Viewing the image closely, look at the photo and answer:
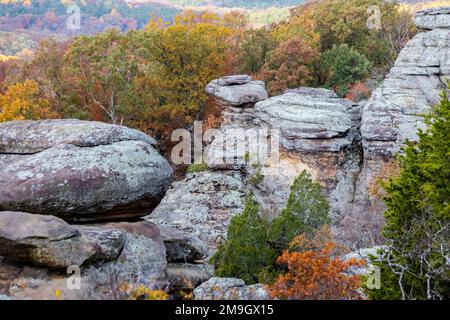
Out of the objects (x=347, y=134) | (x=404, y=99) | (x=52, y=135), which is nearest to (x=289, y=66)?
(x=347, y=134)

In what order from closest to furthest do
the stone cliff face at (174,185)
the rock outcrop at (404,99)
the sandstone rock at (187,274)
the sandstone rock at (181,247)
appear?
the stone cliff face at (174,185)
the sandstone rock at (187,274)
the sandstone rock at (181,247)
the rock outcrop at (404,99)

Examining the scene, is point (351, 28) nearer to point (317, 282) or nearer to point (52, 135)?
point (52, 135)

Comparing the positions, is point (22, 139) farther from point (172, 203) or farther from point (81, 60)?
point (81, 60)

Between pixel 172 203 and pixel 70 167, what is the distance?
9123 mm

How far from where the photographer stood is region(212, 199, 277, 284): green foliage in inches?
445

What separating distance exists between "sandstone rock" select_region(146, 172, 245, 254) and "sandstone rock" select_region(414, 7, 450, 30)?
10.1 meters

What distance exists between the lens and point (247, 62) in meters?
31.6

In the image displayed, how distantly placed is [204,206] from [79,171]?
8.84 metres

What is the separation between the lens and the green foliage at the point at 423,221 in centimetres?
761

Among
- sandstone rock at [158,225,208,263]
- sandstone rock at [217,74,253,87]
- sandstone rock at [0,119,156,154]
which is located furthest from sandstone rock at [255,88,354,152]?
sandstone rock at [0,119,156,154]

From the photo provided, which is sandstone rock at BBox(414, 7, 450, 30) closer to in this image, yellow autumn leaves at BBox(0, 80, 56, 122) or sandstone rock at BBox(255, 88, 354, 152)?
sandstone rock at BBox(255, 88, 354, 152)

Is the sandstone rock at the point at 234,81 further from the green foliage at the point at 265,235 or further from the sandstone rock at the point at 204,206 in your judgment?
the green foliage at the point at 265,235

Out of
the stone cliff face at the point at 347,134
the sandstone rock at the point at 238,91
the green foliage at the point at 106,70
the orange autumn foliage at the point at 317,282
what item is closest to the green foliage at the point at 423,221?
the orange autumn foliage at the point at 317,282

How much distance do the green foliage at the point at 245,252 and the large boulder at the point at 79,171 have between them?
2354mm
